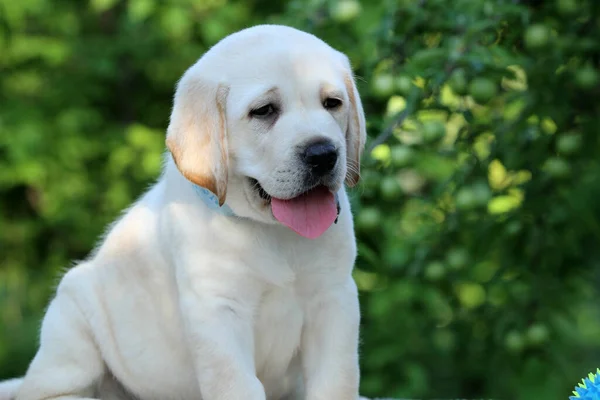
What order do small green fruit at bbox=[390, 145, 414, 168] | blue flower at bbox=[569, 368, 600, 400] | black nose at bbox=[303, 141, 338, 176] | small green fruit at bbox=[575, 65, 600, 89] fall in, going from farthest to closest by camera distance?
1. small green fruit at bbox=[575, 65, 600, 89]
2. small green fruit at bbox=[390, 145, 414, 168]
3. black nose at bbox=[303, 141, 338, 176]
4. blue flower at bbox=[569, 368, 600, 400]

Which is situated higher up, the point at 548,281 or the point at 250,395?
the point at 250,395

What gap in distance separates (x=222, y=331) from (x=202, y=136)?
21.3 inches

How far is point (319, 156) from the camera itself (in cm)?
281

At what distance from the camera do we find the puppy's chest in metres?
2.98

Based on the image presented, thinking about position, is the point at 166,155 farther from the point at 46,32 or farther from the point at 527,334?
the point at 46,32

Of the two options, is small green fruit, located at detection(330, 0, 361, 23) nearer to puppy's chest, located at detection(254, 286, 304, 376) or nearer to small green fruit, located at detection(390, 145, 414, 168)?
small green fruit, located at detection(390, 145, 414, 168)

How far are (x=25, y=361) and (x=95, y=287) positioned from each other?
3724 millimetres

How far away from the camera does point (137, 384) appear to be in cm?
329

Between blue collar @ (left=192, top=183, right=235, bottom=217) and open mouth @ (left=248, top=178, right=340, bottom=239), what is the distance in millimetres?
114

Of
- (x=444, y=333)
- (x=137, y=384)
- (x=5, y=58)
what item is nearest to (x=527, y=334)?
(x=444, y=333)

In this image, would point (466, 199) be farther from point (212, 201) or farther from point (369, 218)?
point (212, 201)

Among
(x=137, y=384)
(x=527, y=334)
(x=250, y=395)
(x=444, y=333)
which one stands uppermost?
(x=250, y=395)

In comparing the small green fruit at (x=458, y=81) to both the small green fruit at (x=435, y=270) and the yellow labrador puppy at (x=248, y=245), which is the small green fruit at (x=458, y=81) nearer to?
the small green fruit at (x=435, y=270)

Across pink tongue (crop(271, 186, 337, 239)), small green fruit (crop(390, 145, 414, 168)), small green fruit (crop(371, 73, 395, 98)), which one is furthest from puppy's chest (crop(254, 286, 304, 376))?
small green fruit (crop(371, 73, 395, 98))
